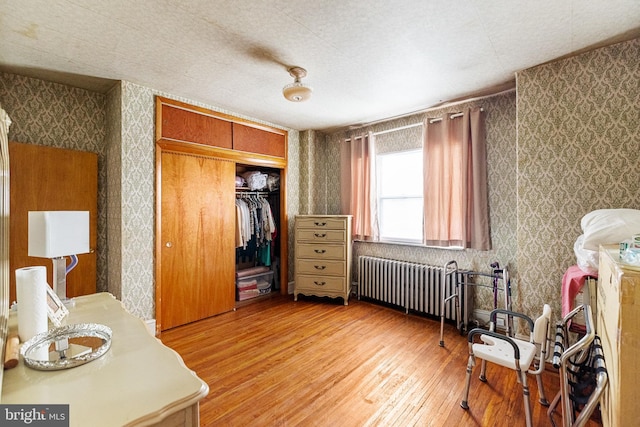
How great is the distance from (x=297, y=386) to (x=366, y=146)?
295 cm

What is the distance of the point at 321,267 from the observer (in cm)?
385

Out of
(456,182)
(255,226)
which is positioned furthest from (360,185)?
(255,226)

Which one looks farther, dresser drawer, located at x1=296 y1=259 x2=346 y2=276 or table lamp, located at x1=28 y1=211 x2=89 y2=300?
dresser drawer, located at x1=296 y1=259 x2=346 y2=276

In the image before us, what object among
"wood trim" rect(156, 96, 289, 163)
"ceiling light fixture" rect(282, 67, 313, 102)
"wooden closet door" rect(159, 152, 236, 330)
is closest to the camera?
"ceiling light fixture" rect(282, 67, 313, 102)

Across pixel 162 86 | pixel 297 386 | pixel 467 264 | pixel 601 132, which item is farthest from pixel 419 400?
pixel 162 86

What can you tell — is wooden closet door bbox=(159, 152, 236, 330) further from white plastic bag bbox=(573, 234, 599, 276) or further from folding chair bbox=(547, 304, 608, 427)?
white plastic bag bbox=(573, 234, 599, 276)

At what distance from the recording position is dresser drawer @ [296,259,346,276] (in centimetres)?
374

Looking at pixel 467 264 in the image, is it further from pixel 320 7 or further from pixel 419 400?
pixel 320 7

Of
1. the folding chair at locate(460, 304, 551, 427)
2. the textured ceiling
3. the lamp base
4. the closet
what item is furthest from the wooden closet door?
the folding chair at locate(460, 304, 551, 427)

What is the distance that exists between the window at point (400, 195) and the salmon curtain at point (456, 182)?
0.22 m

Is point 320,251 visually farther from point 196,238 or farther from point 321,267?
point 196,238

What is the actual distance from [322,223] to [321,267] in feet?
1.99

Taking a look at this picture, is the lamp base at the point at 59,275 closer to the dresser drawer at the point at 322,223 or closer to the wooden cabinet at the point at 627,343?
the wooden cabinet at the point at 627,343

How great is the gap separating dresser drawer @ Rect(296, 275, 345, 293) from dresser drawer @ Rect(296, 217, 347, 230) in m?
0.68
